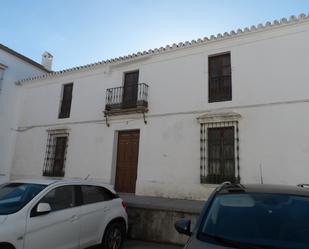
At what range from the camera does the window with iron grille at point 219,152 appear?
9.45 m

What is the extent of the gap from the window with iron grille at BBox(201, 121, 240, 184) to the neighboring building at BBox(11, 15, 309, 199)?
3 cm

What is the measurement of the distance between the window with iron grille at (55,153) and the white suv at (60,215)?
7.83m

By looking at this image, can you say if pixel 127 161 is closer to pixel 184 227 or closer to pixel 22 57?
pixel 184 227

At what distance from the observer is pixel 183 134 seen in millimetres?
10523

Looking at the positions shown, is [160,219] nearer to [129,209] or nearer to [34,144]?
[129,209]

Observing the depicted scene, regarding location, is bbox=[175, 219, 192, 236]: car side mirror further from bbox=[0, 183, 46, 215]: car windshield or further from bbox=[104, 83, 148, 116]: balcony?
bbox=[104, 83, 148, 116]: balcony

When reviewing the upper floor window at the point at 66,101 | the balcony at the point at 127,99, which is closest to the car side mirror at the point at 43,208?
the balcony at the point at 127,99

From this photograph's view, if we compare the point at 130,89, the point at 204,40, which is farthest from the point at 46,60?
the point at 204,40

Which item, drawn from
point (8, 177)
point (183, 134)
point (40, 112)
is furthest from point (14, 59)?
point (183, 134)

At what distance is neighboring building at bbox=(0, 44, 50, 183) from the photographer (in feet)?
48.4

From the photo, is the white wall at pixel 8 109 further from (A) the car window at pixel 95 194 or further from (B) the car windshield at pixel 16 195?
(A) the car window at pixel 95 194

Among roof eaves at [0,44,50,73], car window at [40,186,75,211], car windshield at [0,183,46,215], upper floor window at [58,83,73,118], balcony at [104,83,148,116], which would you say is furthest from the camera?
roof eaves at [0,44,50,73]

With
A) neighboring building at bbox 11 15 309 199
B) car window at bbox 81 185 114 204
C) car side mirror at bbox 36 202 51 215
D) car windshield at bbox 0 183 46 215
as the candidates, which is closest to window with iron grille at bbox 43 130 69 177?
neighboring building at bbox 11 15 309 199

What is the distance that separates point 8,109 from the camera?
15.2 metres
